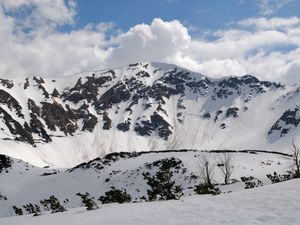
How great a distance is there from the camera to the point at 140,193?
93.0 meters

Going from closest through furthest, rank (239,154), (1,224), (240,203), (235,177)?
(240,203) → (1,224) → (235,177) → (239,154)

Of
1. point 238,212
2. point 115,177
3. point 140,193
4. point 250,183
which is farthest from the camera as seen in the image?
point 115,177

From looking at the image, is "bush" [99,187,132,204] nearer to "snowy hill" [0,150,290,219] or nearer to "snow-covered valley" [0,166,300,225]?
"snow-covered valley" [0,166,300,225]

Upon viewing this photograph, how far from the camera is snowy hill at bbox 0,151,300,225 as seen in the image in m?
22.3

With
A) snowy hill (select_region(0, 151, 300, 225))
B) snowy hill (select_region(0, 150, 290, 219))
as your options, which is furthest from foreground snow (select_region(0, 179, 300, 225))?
snowy hill (select_region(0, 150, 290, 219))

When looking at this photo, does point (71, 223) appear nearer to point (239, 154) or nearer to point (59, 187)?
point (59, 187)

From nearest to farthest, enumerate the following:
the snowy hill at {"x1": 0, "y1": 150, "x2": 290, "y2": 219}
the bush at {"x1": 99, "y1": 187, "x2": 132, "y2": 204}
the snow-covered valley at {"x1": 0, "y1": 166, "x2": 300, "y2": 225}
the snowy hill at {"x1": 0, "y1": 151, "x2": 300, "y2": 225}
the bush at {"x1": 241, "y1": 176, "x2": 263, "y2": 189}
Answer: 1. the snow-covered valley at {"x1": 0, "y1": 166, "x2": 300, "y2": 225}
2. the snowy hill at {"x1": 0, "y1": 151, "x2": 300, "y2": 225}
3. the bush at {"x1": 99, "y1": 187, "x2": 132, "y2": 204}
4. the bush at {"x1": 241, "y1": 176, "x2": 263, "y2": 189}
5. the snowy hill at {"x1": 0, "y1": 150, "x2": 290, "y2": 219}

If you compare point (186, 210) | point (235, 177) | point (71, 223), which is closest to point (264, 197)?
point (186, 210)

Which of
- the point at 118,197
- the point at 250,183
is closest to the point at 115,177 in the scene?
the point at 250,183

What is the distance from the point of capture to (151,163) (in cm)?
11281

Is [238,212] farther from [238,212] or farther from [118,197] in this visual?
[118,197]

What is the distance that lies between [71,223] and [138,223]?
262 inches

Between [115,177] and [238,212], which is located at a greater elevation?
[238,212]

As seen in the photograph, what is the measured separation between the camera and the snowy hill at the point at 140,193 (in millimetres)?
22266
